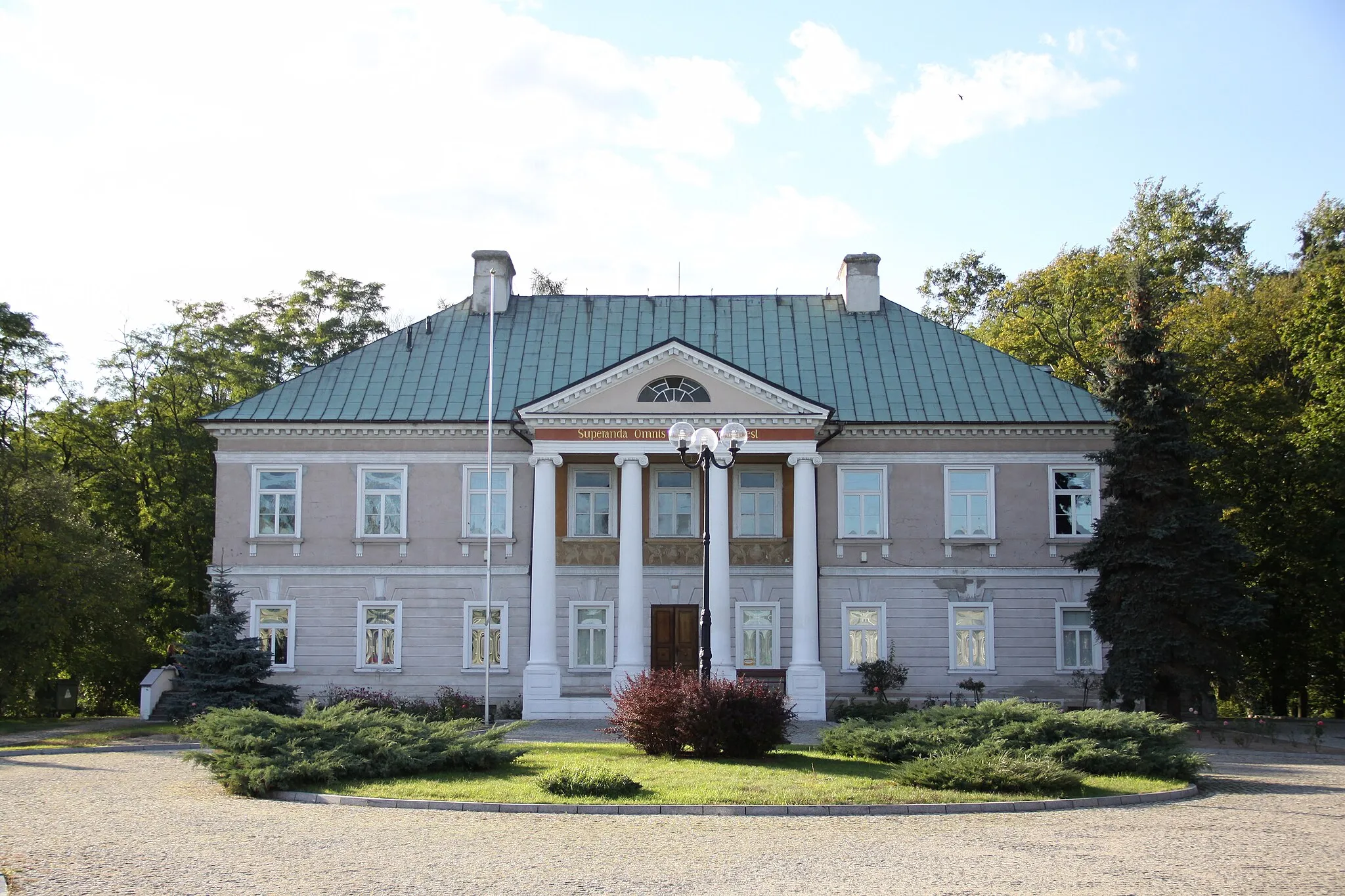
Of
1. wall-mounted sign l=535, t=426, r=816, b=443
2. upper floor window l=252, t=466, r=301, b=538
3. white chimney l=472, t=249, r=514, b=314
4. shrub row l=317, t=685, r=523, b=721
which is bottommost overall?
shrub row l=317, t=685, r=523, b=721

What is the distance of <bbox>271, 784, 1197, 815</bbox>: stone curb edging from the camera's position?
14.6m

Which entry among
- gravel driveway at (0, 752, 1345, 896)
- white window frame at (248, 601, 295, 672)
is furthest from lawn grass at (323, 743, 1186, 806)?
white window frame at (248, 601, 295, 672)

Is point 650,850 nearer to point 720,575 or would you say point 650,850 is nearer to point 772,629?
point 720,575

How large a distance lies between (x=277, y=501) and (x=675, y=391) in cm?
1034

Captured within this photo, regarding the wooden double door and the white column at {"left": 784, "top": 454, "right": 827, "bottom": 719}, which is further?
the wooden double door

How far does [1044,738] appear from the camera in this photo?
17781mm

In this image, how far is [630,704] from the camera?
19594mm

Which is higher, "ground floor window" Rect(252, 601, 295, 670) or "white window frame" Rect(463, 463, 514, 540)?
"white window frame" Rect(463, 463, 514, 540)

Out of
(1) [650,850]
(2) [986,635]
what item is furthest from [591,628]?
(1) [650,850]

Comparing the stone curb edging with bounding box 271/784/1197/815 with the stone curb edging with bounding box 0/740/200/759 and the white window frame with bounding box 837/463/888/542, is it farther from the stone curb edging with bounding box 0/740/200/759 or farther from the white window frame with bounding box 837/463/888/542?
the white window frame with bounding box 837/463/888/542

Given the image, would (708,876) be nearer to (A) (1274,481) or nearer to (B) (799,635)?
(B) (799,635)

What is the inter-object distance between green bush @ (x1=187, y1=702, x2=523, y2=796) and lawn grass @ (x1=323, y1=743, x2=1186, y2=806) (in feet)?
0.76

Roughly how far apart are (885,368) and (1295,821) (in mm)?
20775

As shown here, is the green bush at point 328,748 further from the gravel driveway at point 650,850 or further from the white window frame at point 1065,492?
the white window frame at point 1065,492
